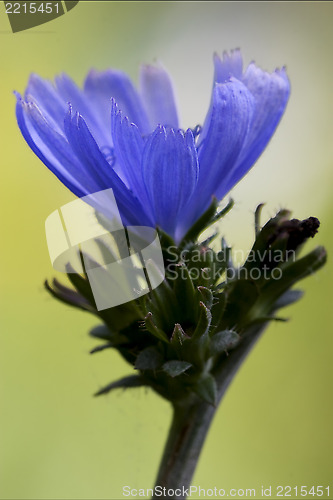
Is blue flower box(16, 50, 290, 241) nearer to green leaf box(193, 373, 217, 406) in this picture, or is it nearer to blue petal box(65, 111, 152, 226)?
blue petal box(65, 111, 152, 226)

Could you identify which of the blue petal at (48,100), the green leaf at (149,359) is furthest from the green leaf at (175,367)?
the blue petal at (48,100)

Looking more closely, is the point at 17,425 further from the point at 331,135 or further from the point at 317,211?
the point at 331,135

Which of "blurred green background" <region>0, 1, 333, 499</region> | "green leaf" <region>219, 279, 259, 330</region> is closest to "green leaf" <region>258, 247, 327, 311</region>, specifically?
"green leaf" <region>219, 279, 259, 330</region>

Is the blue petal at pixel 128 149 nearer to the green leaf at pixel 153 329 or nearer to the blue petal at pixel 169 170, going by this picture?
the blue petal at pixel 169 170

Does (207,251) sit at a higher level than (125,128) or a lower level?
lower

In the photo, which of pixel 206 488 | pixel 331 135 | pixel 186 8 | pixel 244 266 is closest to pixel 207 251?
pixel 244 266

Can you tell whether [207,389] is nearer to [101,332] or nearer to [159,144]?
[101,332]
